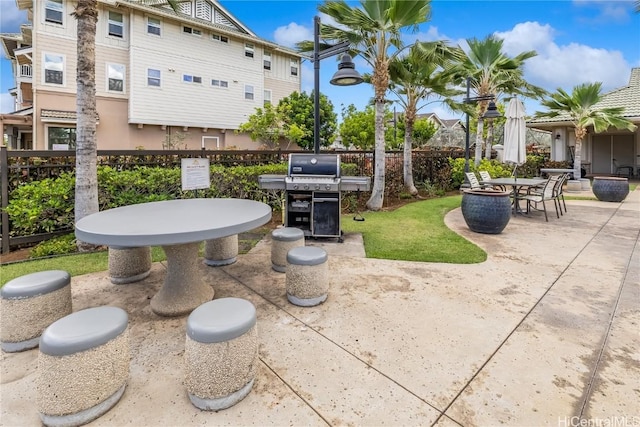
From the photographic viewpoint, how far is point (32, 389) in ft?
6.54

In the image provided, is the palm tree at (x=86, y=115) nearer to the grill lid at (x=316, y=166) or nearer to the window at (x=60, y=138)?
the grill lid at (x=316, y=166)

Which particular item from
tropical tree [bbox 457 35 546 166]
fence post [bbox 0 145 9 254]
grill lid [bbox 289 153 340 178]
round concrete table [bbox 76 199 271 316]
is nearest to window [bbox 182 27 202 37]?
tropical tree [bbox 457 35 546 166]

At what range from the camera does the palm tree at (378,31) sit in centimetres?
680

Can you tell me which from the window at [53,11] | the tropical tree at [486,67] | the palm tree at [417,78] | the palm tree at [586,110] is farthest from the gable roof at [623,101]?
the window at [53,11]

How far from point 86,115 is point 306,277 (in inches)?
165

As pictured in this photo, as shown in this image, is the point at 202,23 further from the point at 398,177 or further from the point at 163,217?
the point at 163,217

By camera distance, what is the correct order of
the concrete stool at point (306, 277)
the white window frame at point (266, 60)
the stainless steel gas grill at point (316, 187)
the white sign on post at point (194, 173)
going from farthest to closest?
the white window frame at point (266, 60), the stainless steel gas grill at point (316, 187), the white sign on post at point (194, 173), the concrete stool at point (306, 277)

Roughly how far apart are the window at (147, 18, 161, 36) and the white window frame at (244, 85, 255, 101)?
479cm

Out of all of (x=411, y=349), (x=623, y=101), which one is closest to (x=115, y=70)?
(x=411, y=349)

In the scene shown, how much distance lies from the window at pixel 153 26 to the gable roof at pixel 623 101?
1870cm

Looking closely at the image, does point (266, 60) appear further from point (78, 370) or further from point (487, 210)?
point (78, 370)

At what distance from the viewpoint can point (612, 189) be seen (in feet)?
30.9

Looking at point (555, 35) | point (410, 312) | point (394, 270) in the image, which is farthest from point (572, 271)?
point (555, 35)

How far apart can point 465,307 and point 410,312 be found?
0.56 m
